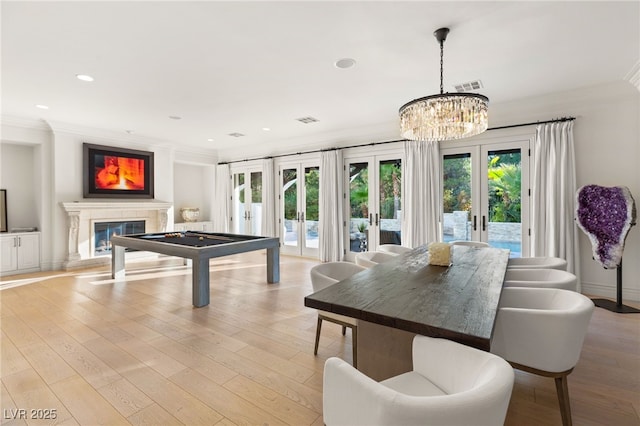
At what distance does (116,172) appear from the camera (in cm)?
679

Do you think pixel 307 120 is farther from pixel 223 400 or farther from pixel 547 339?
pixel 547 339

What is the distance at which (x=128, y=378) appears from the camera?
2291 millimetres

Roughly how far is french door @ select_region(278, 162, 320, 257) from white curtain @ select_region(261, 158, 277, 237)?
0.21m

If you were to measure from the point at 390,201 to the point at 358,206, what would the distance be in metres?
0.76

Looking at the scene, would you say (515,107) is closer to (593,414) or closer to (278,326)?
(593,414)

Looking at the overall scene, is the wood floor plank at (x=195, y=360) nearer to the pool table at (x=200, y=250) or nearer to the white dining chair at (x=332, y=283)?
the white dining chair at (x=332, y=283)

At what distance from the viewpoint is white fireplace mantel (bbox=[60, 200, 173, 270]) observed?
6.02 m

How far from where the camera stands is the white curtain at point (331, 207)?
6633 millimetres

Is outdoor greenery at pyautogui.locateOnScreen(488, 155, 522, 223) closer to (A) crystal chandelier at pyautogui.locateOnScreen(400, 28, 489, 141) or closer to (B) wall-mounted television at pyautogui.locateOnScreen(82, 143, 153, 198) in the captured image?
(A) crystal chandelier at pyautogui.locateOnScreen(400, 28, 489, 141)

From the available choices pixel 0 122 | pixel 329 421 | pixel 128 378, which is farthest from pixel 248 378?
pixel 0 122

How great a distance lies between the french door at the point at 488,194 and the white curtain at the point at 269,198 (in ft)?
13.9

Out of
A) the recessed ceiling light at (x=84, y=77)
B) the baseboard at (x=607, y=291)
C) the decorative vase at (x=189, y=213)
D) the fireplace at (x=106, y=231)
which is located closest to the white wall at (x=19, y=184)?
the fireplace at (x=106, y=231)

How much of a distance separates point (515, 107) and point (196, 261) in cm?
535

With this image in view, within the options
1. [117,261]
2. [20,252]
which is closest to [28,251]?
[20,252]
